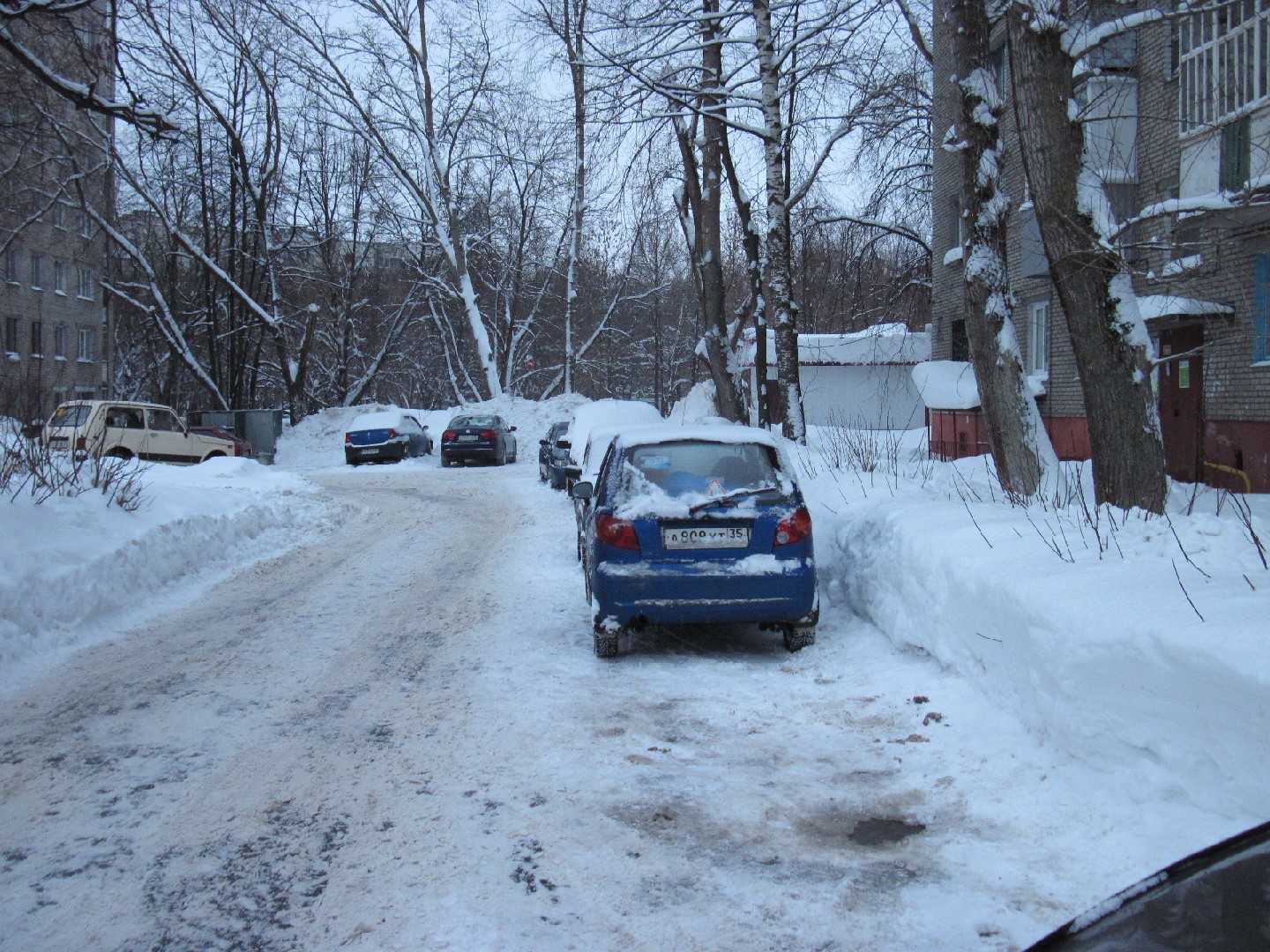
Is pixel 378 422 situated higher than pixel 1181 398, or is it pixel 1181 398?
pixel 1181 398

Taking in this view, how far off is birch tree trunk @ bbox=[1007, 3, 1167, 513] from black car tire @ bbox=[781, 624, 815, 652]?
2626 millimetres

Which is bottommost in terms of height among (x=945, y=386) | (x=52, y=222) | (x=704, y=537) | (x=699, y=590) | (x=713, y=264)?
(x=699, y=590)

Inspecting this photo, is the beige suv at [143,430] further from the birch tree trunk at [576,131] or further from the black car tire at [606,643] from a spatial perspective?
the black car tire at [606,643]

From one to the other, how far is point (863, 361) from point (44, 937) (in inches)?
1166

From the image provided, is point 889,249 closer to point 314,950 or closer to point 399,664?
point 399,664

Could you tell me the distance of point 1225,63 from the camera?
12.0 metres

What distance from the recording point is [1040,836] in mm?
4039

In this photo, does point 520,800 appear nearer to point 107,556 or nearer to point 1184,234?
point 107,556

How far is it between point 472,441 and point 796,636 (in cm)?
2250

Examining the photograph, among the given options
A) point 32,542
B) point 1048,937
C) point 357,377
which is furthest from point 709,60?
point 357,377

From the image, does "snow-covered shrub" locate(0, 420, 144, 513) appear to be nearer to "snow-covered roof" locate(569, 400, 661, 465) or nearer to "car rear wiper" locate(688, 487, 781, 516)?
"car rear wiper" locate(688, 487, 781, 516)

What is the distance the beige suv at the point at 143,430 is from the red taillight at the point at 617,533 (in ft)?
52.6

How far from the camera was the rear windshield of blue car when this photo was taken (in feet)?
23.6

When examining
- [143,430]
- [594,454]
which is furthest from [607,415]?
[143,430]
